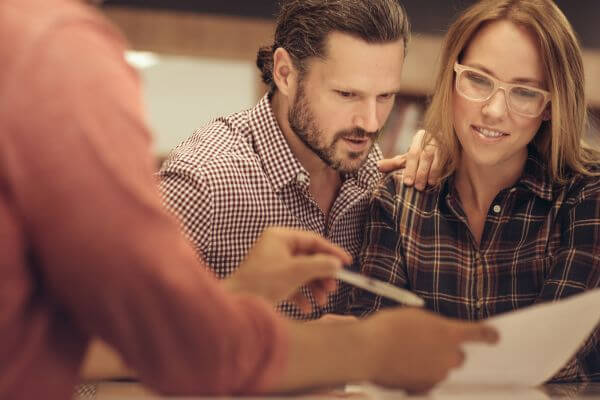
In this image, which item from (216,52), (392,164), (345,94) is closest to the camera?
(345,94)

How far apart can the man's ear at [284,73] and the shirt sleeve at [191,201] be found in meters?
0.41

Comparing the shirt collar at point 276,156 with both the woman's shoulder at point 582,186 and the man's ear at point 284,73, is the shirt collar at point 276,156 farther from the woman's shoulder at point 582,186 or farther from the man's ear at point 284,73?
the woman's shoulder at point 582,186

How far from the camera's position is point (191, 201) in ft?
5.70

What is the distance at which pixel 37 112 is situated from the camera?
2.27 feet

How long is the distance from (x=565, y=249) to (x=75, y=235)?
1318 millimetres

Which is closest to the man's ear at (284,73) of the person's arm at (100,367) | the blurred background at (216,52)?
the person's arm at (100,367)

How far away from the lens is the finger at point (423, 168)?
6.37 feet

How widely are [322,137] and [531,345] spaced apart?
106cm

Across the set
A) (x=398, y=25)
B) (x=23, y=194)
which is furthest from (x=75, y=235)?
(x=398, y=25)

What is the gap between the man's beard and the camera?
75.9 inches

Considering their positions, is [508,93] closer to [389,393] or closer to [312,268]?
[312,268]

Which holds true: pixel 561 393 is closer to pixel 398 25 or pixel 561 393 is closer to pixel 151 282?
pixel 151 282

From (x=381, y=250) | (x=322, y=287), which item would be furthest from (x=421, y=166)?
(x=322, y=287)

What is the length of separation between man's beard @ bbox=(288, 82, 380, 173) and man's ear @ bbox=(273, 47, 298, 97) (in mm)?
66
